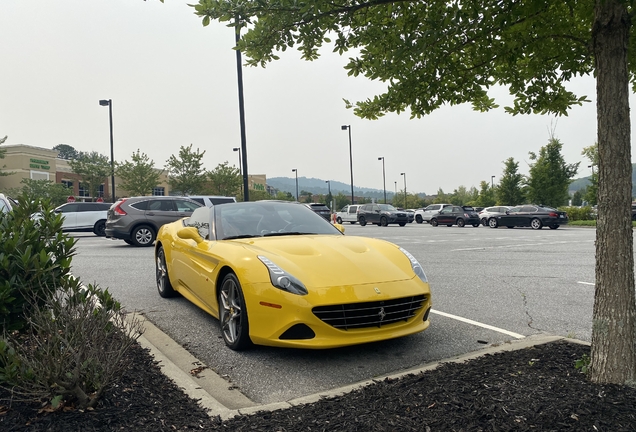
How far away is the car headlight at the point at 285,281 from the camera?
12.3 ft

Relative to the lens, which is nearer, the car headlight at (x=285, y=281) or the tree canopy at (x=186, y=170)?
the car headlight at (x=285, y=281)

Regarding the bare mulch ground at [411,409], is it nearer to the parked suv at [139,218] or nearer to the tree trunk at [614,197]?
the tree trunk at [614,197]

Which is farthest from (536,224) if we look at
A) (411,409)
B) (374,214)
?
(411,409)

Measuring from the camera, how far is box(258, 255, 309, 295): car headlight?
12.3 feet

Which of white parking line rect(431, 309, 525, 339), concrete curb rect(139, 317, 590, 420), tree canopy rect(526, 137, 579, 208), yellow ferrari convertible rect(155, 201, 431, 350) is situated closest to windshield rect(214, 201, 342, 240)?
yellow ferrari convertible rect(155, 201, 431, 350)

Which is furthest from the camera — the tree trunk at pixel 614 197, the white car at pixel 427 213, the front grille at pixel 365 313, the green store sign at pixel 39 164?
the green store sign at pixel 39 164

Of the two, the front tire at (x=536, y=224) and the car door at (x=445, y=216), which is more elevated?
the car door at (x=445, y=216)

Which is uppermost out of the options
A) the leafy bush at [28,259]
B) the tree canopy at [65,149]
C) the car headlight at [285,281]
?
the tree canopy at [65,149]

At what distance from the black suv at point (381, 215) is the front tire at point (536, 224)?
8.12 meters

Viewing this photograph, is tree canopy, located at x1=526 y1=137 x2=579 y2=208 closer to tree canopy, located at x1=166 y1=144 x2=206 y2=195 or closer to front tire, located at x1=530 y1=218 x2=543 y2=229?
front tire, located at x1=530 y1=218 x2=543 y2=229

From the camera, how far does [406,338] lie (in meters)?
4.54

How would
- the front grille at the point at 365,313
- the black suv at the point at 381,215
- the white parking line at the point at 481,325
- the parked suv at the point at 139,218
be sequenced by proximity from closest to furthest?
the front grille at the point at 365,313 < the white parking line at the point at 481,325 < the parked suv at the point at 139,218 < the black suv at the point at 381,215

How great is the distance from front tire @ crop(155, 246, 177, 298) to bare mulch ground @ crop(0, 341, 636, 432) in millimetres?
3428

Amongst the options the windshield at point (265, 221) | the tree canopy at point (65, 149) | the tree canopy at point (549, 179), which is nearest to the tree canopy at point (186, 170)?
the tree canopy at point (549, 179)
